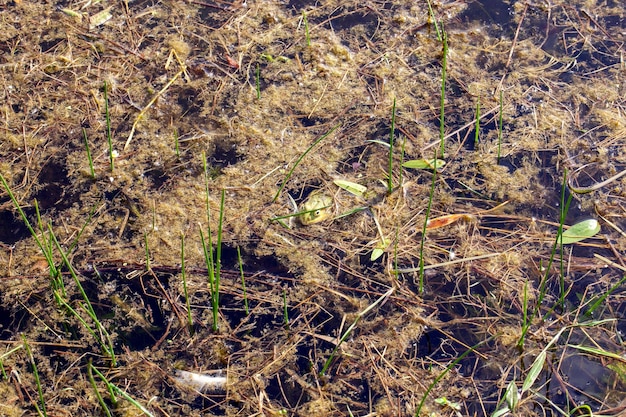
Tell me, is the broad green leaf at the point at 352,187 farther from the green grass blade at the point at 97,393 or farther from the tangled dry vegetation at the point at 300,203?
the green grass blade at the point at 97,393

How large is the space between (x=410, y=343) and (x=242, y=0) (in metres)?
1.74

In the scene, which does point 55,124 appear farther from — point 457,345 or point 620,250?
Result: point 620,250

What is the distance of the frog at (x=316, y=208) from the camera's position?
2074 mm

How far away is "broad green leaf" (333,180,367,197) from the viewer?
7.03 ft

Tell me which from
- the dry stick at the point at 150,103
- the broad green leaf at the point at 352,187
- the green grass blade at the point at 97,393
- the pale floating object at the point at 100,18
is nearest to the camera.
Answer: the green grass blade at the point at 97,393

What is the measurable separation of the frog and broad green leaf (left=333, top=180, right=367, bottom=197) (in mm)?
62

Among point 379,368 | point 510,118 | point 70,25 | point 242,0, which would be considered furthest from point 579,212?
point 70,25

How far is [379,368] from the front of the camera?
176 centimetres

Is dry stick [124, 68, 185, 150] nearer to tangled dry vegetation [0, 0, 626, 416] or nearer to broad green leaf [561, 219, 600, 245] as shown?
tangled dry vegetation [0, 0, 626, 416]

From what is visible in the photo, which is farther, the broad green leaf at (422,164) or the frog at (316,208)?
the broad green leaf at (422,164)

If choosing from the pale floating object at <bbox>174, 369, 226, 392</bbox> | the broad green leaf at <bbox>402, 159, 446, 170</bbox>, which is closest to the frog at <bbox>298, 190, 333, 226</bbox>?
the broad green leaf at <bbox>402, 159, 446, 170</bbox>

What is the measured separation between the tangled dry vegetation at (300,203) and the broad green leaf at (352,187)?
1.7 inches

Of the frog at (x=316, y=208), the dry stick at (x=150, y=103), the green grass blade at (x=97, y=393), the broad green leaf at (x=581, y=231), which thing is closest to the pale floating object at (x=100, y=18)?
the dry stick at (x=150, y=103)

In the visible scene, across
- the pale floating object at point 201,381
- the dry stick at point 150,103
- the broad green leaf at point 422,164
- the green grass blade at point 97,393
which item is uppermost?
the dry stick at point 150,103
